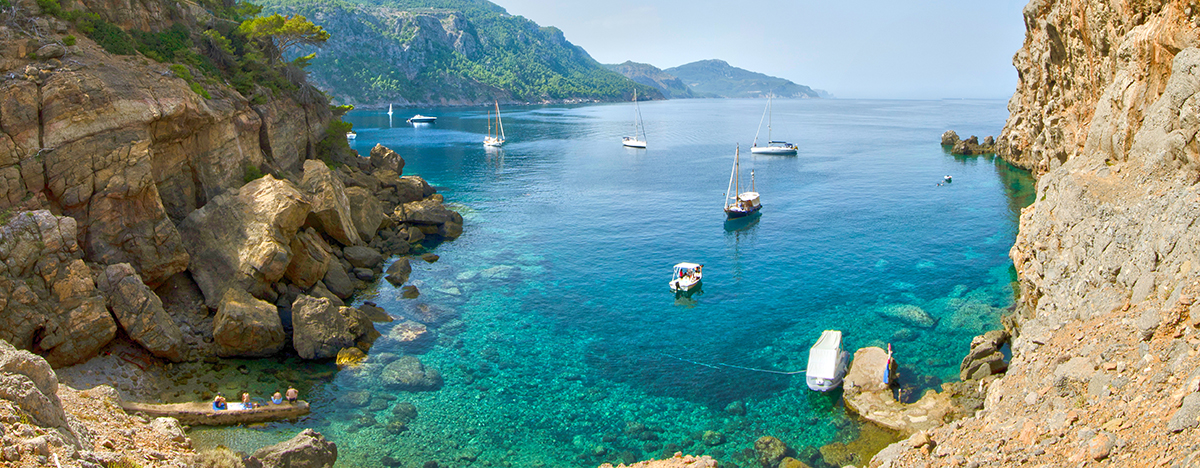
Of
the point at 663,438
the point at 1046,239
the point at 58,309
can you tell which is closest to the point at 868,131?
the point at 1046,239

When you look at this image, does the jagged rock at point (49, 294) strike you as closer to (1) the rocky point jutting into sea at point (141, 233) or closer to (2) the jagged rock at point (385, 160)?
(1) the rocky point jutting into sea at point (141, 233)

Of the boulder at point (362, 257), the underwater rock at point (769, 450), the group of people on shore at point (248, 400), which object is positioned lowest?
the underwater rock at point (769, 450)

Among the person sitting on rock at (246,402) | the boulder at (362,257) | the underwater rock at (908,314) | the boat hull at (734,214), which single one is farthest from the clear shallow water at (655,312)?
the boulder at (362,257)

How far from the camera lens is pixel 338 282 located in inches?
1813

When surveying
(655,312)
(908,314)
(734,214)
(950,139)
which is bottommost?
(655,312)

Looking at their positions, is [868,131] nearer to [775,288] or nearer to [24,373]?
[775,288]

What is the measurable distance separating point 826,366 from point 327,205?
37.3 meters

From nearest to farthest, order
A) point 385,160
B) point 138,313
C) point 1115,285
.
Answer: point 1115,285, point 138,313, point 385,160

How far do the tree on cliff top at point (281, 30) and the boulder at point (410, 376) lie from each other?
37432 mm

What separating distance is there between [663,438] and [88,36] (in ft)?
138

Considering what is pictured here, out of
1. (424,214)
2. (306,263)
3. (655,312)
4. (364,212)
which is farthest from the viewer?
Result: (424,214)

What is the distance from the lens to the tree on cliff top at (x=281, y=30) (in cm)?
5774

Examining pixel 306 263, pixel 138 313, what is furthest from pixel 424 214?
pixel 138 313

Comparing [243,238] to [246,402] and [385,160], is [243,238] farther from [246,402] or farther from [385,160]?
[385,160]
